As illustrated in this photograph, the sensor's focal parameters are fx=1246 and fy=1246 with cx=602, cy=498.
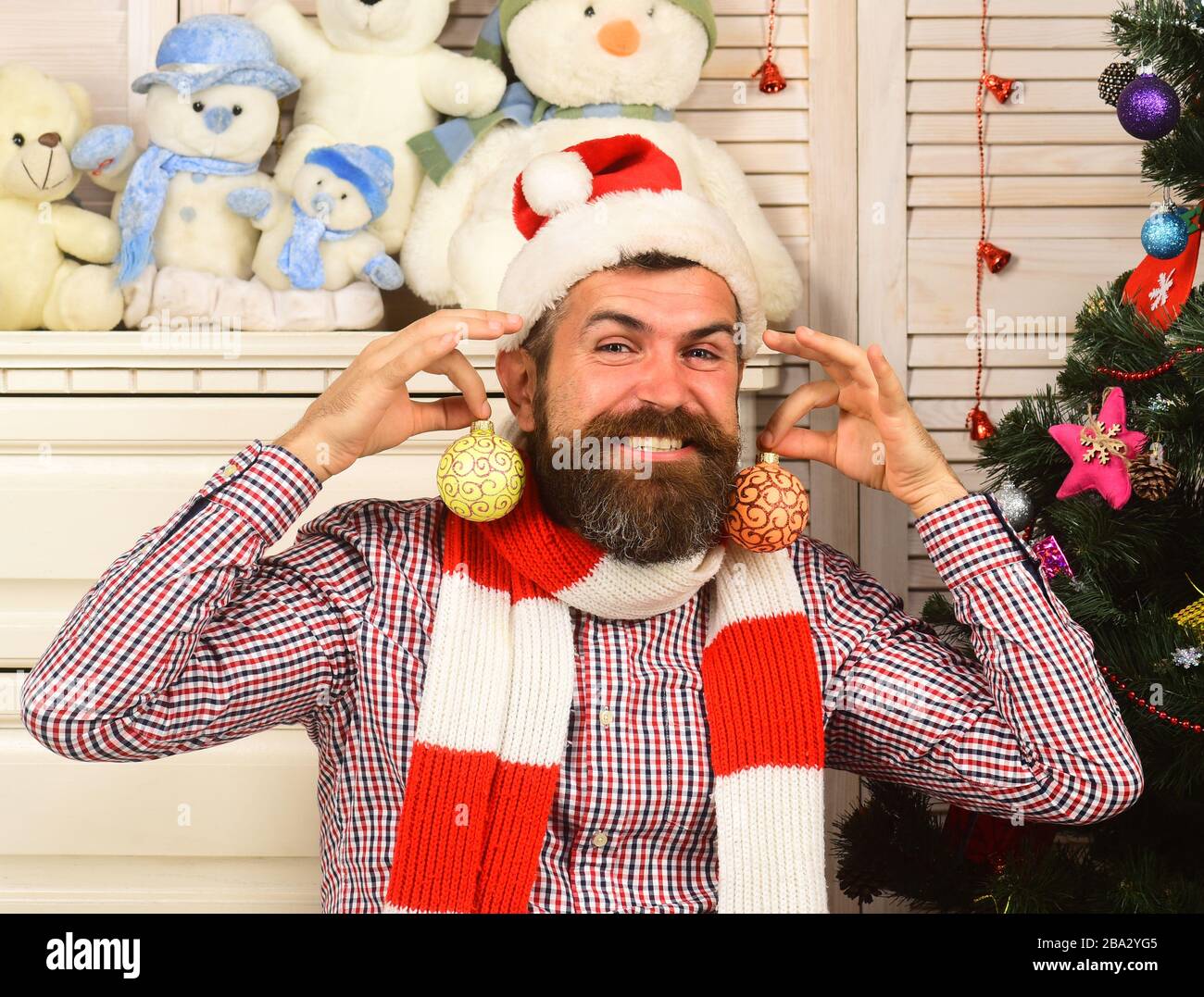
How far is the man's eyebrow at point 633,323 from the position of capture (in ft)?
4.26

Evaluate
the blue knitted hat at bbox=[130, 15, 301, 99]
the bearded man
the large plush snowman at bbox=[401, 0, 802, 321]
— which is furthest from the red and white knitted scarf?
the blue knitted hat at bbox=[130, 15, 301, 99]

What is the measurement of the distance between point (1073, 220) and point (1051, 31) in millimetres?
274

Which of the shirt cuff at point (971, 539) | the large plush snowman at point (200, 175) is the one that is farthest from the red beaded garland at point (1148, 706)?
the large plush snowman at point (200, 175)

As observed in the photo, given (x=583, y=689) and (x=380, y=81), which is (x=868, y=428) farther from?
(x=380, y=81)

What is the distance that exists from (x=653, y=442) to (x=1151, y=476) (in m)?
0.52

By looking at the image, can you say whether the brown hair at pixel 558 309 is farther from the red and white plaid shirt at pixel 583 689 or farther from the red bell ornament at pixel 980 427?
the red bell ornament at pixel 980 427

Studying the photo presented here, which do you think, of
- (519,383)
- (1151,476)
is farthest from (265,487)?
(1151,476)

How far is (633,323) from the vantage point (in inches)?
51.1

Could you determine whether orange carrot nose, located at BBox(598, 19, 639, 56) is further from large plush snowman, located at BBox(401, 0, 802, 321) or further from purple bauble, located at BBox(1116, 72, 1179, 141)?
purple bauble, located at BBox(1116, 72, 1179, 141)

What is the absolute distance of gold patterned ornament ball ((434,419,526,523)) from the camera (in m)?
1.24

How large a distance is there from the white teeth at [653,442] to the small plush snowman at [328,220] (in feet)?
1.86

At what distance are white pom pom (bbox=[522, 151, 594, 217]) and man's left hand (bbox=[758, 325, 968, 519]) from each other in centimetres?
26

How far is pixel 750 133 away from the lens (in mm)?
1806
